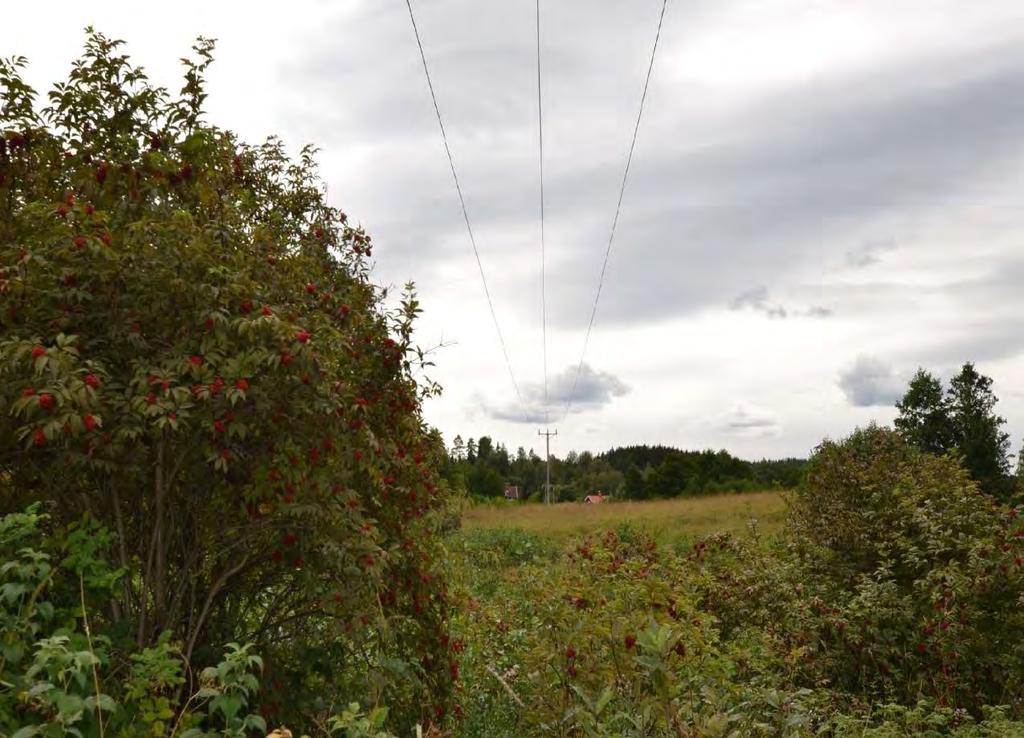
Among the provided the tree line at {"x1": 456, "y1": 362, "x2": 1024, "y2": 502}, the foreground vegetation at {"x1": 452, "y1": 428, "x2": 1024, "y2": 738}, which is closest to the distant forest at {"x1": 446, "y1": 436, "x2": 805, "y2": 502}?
the tree line at {"x1": 456, "y1": 362, "x2": 1024, "y2": 502}

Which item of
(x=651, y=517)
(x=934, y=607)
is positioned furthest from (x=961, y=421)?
(x=934, y=607)

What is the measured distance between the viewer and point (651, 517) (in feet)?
90.0

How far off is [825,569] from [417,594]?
6059mm

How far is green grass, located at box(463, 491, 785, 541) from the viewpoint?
2430cm

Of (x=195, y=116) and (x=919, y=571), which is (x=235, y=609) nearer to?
(x=195, y=116)

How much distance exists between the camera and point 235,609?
4.90 metres

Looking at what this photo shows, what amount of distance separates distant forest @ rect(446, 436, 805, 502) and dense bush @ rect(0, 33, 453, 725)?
2740 cm

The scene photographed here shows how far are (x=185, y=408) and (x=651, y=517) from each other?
2462cm

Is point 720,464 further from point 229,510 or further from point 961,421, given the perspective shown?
point 229,510

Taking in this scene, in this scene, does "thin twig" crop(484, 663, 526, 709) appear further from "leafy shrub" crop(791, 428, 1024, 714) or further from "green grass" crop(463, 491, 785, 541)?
"green grass" crop(463, 491, 785, 541)

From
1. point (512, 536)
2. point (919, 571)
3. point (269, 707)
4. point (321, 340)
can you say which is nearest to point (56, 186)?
point (321, 340)

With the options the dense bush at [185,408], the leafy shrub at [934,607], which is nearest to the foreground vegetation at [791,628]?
the leafy shrub at [934,607]

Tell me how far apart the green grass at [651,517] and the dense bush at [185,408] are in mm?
17306

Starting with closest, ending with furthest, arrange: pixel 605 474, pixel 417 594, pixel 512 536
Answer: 1. pixel 417 594
2. pixel 512 536
3. pixel 605 474
